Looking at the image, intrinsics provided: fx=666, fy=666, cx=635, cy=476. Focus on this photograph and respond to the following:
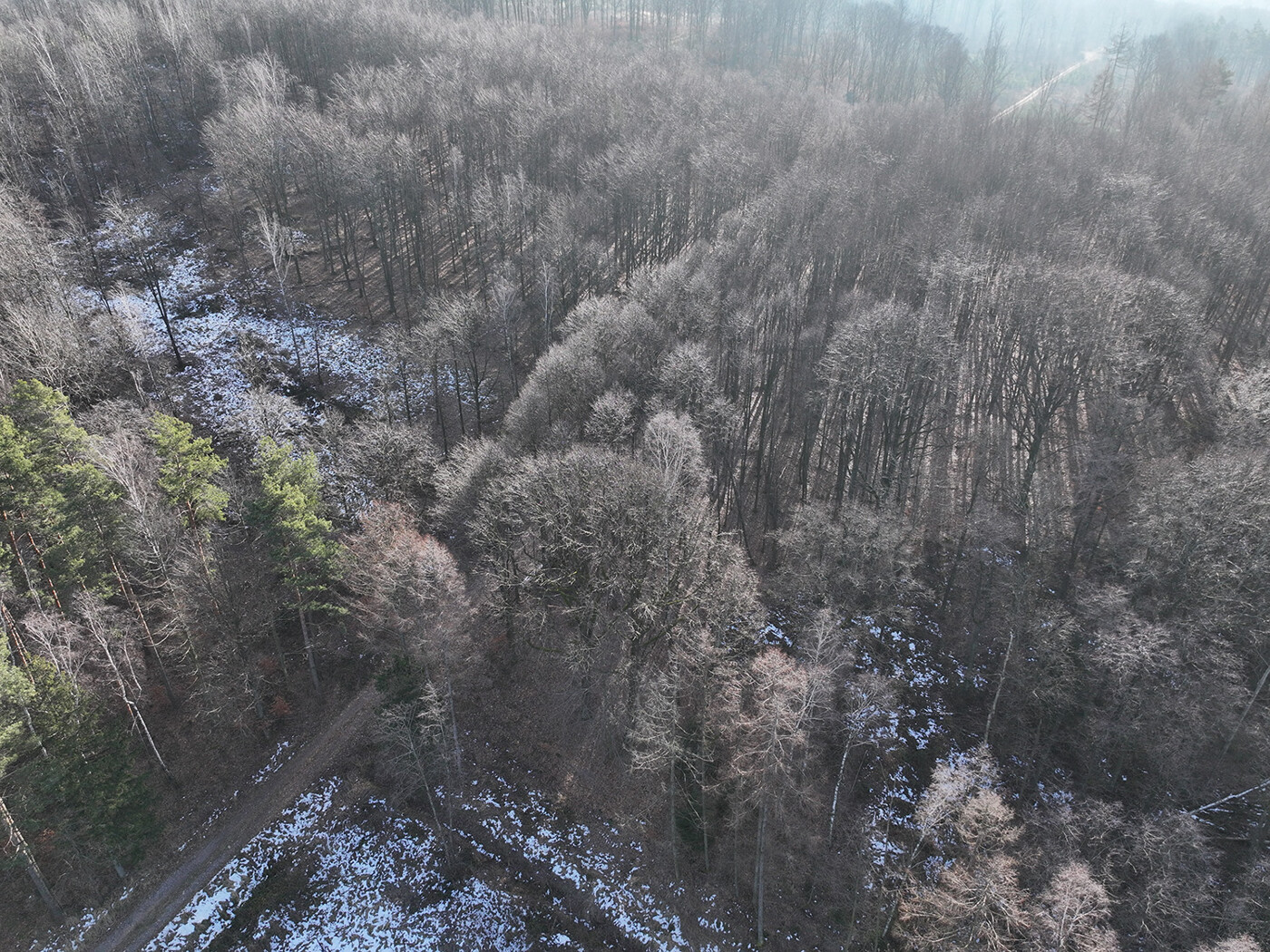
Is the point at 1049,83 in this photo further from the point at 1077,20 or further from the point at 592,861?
the point at 592,861

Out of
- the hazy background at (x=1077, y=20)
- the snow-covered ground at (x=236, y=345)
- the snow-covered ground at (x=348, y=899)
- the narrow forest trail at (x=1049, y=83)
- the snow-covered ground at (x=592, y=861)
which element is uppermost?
the hazy background at (x=1077, y=20)

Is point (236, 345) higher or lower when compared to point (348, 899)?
higher

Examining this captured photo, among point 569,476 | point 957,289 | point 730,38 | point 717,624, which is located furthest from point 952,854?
point 730,38

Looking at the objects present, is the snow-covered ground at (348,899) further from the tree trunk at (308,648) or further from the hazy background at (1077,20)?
the hazy background at (1077,20)

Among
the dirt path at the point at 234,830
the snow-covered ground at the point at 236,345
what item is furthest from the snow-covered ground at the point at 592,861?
the snow-covered ground at the point at 236,345

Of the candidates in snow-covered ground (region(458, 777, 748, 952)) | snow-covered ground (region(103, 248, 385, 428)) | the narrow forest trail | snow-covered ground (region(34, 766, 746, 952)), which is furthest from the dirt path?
the narrow forest trail

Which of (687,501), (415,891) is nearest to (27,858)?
(415,891)
